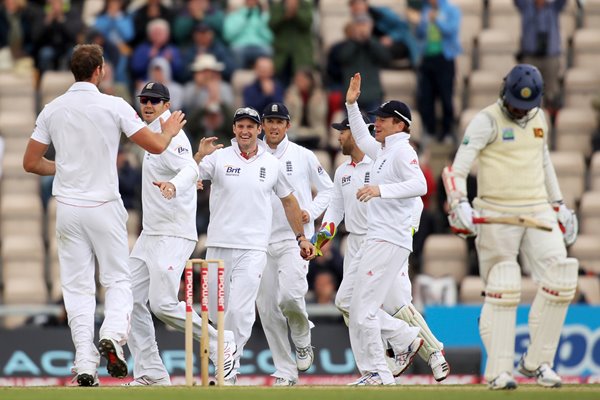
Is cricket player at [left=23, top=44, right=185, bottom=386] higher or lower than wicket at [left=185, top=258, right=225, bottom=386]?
higher

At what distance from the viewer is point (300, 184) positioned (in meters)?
15.6

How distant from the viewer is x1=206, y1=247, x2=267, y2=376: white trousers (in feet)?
47.9

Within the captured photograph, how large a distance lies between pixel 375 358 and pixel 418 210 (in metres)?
1.77

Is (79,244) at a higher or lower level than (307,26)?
lower

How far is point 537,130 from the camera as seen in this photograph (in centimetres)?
1258

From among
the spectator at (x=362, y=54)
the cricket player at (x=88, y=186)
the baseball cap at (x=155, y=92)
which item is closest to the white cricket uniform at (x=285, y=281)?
the baseball cap at (x=155, y=92)

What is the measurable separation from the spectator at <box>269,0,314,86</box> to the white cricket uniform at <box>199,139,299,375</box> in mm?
7145

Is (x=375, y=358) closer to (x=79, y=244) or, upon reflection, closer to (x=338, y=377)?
(x=79, y=244)

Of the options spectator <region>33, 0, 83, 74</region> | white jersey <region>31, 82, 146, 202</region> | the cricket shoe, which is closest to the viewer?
the cricket shoe

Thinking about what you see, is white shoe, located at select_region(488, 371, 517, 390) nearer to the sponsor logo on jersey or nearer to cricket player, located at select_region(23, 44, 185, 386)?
the sponsor logo on jersey

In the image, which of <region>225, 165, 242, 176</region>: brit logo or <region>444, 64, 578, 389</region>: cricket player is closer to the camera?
<region>444, 64, 578, 389</region>: cricket player

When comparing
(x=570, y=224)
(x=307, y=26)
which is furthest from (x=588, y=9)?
(x=570, y=224)

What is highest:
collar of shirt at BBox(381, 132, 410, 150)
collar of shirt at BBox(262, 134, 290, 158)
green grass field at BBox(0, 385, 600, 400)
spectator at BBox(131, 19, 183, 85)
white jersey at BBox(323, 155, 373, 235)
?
spectator at BBox(131, 19, 183, 85)

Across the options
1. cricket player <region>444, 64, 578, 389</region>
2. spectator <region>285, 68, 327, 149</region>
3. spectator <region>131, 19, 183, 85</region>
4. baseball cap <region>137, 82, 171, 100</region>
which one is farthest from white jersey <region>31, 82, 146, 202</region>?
spectator <region>131, 19, 183, 85</region>
